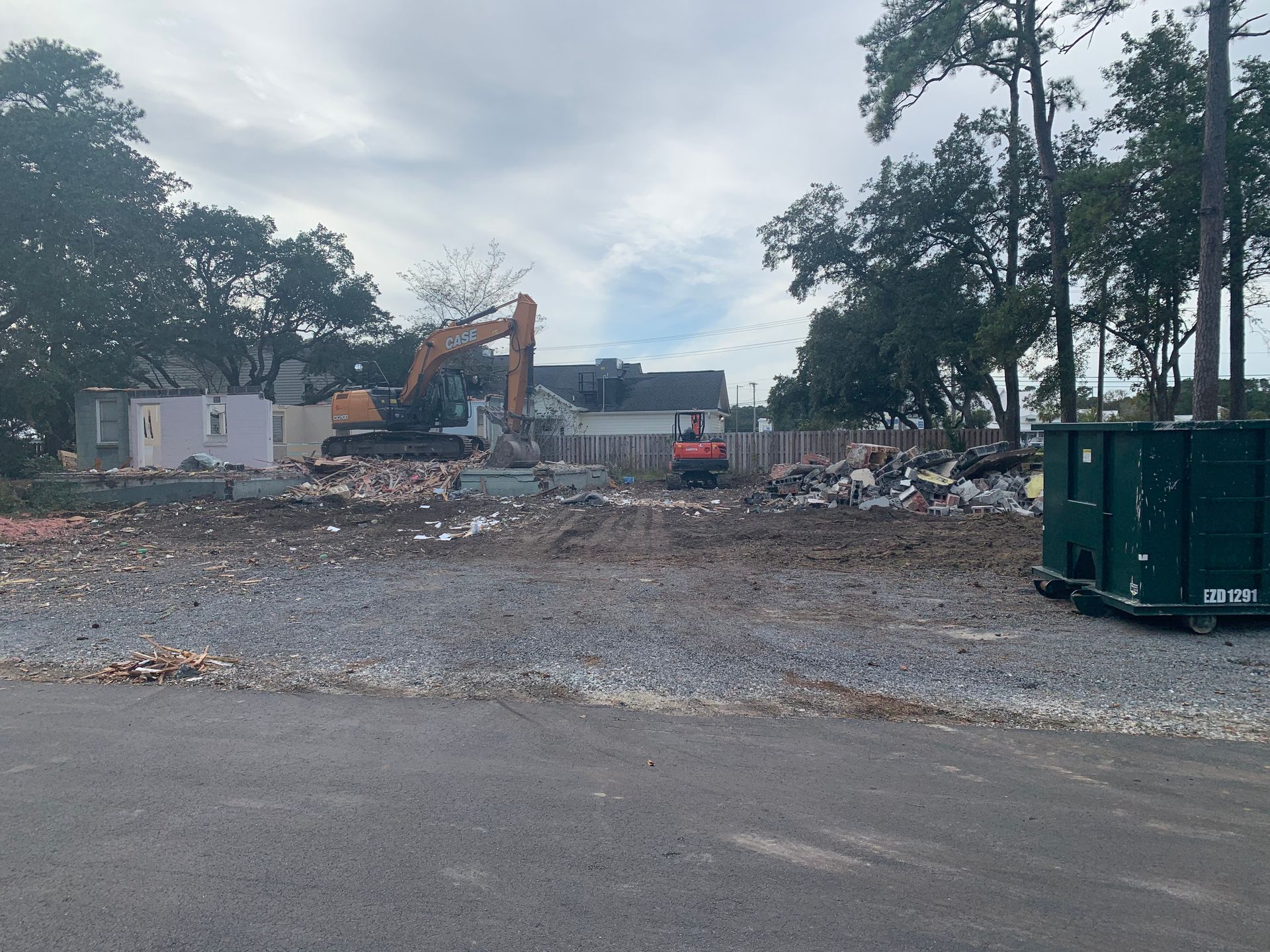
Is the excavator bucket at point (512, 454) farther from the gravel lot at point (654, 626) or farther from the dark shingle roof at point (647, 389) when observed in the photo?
the dark shingle roof at point (647, 389)

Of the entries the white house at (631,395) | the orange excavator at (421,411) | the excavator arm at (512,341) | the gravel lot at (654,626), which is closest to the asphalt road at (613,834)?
the gravel lot at (654,626)

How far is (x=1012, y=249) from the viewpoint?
26141 millimetres

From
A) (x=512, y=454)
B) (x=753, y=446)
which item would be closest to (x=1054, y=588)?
(x=512, y=454)

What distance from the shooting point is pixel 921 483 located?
2038cm

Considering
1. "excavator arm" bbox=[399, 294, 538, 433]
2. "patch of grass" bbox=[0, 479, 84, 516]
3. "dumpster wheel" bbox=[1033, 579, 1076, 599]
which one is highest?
"excavator arm" bbox=[399, 294, 538, 433]

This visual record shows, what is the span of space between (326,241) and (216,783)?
132 feet

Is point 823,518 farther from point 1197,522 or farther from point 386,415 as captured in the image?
point 386,415

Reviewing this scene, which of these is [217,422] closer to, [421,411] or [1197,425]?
[421,411]

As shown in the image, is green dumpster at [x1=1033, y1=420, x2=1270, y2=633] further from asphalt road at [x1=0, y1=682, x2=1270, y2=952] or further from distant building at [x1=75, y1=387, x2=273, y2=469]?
distant building at [x1=75, y1=387, x2=273, y2=469]

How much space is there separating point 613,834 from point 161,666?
4555 millimetres

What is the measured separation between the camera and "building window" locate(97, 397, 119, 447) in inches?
961

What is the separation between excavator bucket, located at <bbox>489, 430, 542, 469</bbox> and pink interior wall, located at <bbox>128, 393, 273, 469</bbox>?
7596 mm

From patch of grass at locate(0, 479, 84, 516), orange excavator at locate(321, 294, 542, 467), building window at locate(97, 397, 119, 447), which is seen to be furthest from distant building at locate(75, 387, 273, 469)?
patch of grass at locate(0, 479, 84, 516)

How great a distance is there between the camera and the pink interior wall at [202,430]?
976 inches
